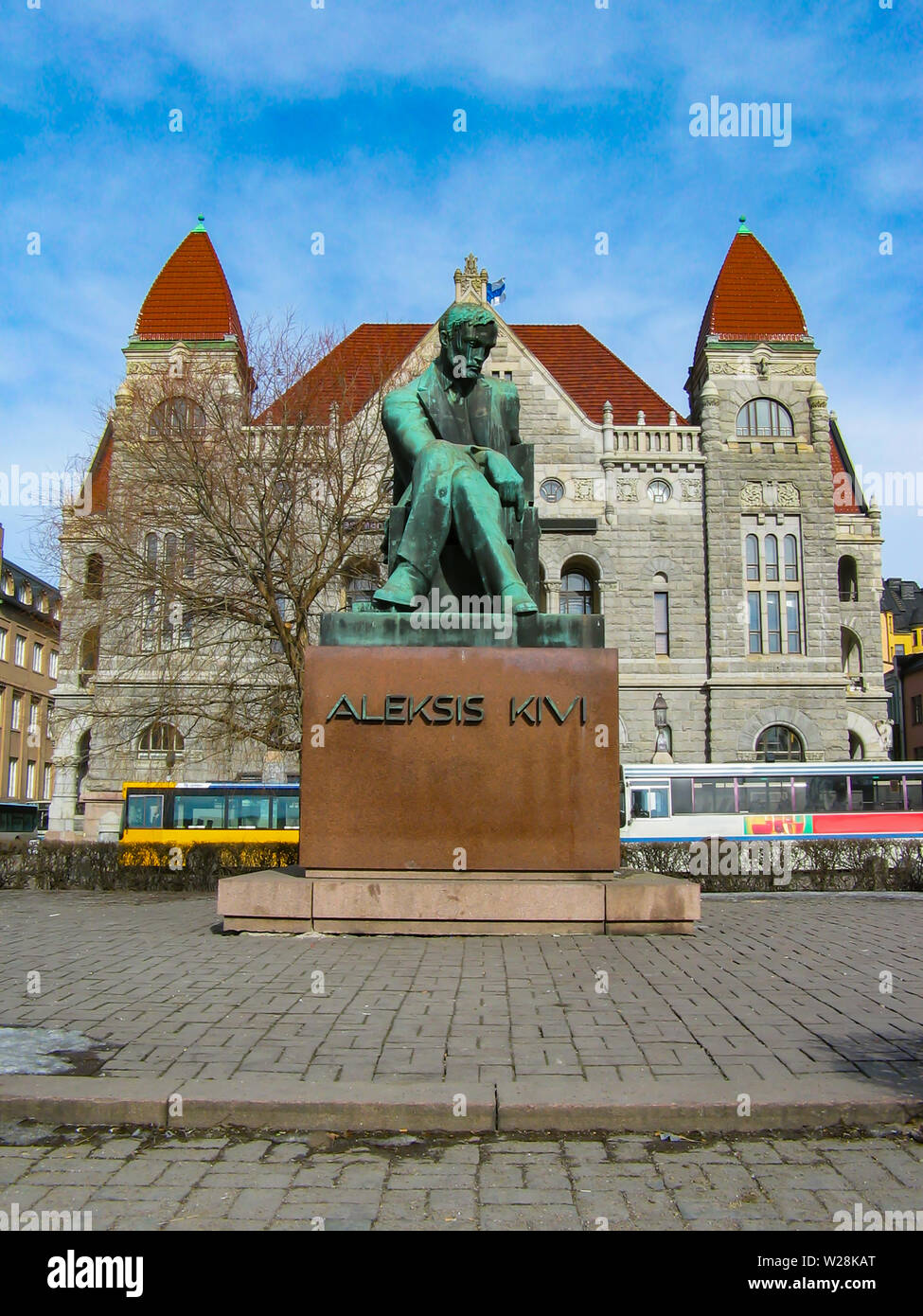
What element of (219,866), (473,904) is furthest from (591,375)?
(473,904)

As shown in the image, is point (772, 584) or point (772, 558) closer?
point (772, 584)

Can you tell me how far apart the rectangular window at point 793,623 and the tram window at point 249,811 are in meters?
20.4

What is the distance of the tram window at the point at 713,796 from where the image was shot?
27656 millimetres

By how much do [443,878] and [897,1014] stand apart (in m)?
3.31

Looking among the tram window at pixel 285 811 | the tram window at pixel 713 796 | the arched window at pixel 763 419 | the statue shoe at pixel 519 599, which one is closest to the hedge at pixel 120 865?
the statue shoe at pixel 519 599

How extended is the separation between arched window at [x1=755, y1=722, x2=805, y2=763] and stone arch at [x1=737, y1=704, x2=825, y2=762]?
0.22 metres

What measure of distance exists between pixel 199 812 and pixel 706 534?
2112 centimetres

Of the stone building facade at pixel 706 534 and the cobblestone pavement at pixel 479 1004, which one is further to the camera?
the stone building facade at pixel 706 534

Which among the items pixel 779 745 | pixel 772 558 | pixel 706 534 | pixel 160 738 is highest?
pixel 706 534

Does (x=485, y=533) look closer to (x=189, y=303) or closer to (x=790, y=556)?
(x=790, y=556)

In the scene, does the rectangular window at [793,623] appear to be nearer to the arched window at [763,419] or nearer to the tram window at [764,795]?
the arched window at [763,419]

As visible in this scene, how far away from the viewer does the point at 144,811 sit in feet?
88.0

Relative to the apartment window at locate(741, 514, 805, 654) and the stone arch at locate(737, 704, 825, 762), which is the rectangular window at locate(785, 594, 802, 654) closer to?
the apartment window at locate(741, 514, 805, 654)
